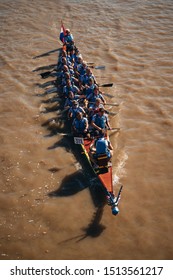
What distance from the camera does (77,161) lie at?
10.6 meters

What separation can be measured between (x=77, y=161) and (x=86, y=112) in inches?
95.9

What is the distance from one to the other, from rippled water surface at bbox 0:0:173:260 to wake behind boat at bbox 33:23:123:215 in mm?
619

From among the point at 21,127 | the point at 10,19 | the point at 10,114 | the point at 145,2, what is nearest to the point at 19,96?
the point at 10,114

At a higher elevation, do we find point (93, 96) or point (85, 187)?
point (93, 96)

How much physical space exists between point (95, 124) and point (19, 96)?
472cm

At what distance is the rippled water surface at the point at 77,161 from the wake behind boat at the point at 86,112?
0.62m

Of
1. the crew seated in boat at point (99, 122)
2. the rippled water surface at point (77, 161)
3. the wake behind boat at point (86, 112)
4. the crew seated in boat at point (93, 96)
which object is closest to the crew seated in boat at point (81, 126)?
the wake behind boat at point (86, 112)

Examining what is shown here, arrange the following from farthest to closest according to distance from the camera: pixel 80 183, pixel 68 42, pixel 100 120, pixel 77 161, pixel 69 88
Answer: pixel 68 42 < pixel 69 88 < pixel 100 120 < pixel 77 161 < pixel 80 183

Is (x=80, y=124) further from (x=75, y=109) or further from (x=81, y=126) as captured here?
(x=75, y=109)

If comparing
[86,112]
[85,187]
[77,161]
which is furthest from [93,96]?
[85,187]

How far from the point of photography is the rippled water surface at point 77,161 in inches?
324

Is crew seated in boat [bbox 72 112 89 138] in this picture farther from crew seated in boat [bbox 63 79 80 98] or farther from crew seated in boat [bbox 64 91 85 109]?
crew seated in boat [bbox 63 79 80 98]

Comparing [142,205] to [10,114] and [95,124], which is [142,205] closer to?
[95,124]

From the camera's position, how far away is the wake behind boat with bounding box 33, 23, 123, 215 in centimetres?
922
